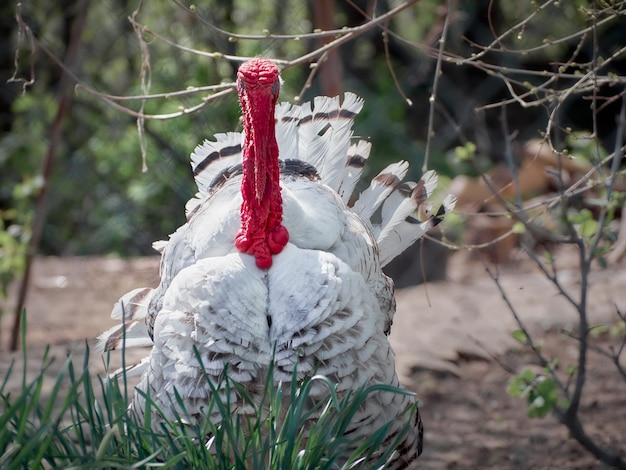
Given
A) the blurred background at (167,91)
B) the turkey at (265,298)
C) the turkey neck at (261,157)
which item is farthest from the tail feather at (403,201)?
the blurred background at (167,91)

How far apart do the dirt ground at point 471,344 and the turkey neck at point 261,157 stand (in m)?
0.89

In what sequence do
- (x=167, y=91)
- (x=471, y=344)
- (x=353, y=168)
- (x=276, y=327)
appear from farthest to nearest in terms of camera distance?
1. (x=167, y=91)
2. (x=471, y=344)
3. (x=353, y=168)
4. (x=276, y=327)

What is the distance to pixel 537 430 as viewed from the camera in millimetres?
3539

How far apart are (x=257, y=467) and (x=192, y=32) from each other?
4798mm

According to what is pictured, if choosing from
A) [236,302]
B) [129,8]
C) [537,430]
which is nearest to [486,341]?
[537,430]

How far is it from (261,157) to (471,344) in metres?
2.22

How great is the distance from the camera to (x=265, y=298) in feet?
7.80

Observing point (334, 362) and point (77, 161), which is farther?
point (77, 161)

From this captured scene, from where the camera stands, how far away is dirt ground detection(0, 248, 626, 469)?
3.40m

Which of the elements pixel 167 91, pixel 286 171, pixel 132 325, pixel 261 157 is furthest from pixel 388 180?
pixel 167 91

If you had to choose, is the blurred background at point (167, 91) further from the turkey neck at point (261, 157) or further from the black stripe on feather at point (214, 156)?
the turkey neck at point (261, 157)

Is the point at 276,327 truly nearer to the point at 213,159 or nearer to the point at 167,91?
the point at 213,159

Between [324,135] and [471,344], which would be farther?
[471,344]

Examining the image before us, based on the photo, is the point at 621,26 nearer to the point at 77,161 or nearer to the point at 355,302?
the point at 77,161
